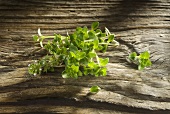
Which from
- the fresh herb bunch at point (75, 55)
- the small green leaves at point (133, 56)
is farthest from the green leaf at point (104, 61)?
the small green leaves at point (133, 56)

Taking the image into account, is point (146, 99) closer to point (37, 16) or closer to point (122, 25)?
point (122, 25)

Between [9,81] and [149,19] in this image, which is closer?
[9,81]

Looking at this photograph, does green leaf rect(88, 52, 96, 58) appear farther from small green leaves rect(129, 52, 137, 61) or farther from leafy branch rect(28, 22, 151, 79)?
small green leaves rect(129, 52, 137, 61)

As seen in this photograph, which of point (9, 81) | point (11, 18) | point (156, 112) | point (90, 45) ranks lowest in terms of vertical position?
point (156, 112)

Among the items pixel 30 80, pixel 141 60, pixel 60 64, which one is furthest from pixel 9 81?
pixel 141 60

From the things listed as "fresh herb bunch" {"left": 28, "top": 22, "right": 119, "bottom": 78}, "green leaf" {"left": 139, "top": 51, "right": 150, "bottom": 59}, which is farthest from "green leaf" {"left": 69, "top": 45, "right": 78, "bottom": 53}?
"green leaf" {"left": 139, "top": 51, "right": 150, "bottom": 59}

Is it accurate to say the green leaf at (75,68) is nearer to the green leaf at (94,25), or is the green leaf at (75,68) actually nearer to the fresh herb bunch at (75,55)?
the fresh herb bunch at (75,55)
